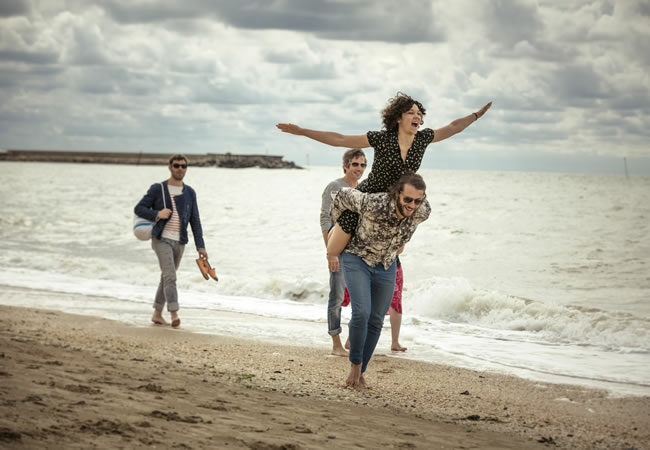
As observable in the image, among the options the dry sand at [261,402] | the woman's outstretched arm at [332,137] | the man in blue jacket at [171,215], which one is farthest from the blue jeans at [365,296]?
the man in blue jacket at [171,215]

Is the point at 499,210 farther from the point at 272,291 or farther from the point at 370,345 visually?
the point at 370,345

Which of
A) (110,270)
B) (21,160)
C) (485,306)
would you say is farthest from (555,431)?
(21,160)

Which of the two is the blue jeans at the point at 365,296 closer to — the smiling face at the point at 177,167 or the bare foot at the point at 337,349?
the bare foot at the point at 337,349

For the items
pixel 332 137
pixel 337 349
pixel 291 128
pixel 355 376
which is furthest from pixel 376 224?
pixel 337 349

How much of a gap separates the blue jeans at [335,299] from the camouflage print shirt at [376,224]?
1771 millimetres

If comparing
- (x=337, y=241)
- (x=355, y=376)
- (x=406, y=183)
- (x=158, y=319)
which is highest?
(x=406, y=183)

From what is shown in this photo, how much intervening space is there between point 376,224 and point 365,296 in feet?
2.03

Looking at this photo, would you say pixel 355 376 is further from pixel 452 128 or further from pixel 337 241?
pixel 452 128

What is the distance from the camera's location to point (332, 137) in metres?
4.99

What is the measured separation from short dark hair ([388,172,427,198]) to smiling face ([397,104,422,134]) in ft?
1.33

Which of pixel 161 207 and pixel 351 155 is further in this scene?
pixel 161 207

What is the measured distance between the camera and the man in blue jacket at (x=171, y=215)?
8.15 metres

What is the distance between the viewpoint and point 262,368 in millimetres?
6180

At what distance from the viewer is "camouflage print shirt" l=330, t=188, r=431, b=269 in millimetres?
4852
